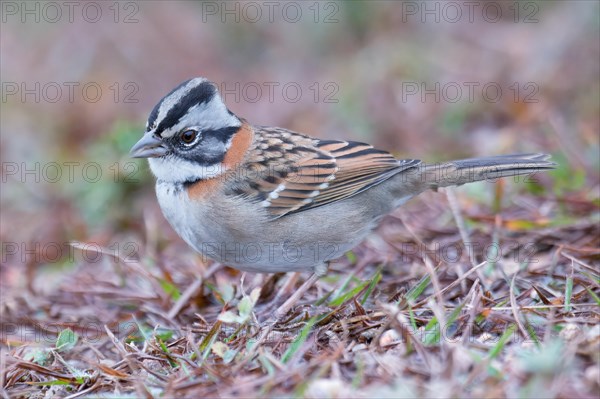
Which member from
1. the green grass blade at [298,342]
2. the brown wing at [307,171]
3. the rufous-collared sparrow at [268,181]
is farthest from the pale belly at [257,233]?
the green grass blade at [298,342]

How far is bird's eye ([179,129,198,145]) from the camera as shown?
5.48m

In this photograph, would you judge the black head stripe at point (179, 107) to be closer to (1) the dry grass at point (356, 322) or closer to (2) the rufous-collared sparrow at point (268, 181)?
(2) the rufous-collared sparrow at point (268, 181)

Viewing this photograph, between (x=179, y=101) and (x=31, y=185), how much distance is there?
4.32 m

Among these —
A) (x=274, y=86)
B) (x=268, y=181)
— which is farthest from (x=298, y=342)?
(x=274, y=86)

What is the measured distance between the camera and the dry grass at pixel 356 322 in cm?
365

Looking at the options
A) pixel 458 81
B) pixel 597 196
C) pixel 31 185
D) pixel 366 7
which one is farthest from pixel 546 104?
pixel 31 185

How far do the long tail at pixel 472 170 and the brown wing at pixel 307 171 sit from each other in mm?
122

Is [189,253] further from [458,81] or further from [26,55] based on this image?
[26,55]

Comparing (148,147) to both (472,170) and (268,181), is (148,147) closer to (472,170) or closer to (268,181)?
(268,181)

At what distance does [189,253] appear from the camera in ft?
23.5

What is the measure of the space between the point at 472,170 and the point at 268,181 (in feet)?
5.02

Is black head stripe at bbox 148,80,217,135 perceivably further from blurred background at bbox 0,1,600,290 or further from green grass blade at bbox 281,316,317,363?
blurred background at bbox 0,1,600,290

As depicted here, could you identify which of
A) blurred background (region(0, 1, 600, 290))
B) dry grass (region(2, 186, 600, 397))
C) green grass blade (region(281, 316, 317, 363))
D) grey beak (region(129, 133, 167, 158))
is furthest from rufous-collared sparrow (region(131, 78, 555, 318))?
blurred background (region(0, 1, 600, 290))

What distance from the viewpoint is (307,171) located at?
5.91 m
